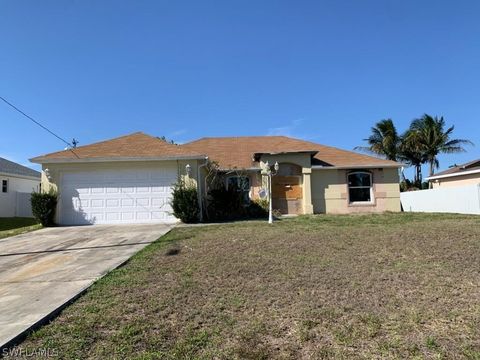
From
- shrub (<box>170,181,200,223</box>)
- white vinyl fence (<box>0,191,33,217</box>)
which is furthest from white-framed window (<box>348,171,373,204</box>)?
white vinyl fence (<box>0,191,33,217</box>)

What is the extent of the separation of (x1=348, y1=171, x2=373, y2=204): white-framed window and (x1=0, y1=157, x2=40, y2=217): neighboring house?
768 inches

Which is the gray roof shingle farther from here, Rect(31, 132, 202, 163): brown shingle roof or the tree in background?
the tree in background

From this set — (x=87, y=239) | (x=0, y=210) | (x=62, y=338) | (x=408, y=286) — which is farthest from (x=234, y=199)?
(x=0, y=210)

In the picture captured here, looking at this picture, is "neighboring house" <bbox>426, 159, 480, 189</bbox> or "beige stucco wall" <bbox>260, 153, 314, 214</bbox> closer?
Result: "beige stucco wall" <bbox>260, 153, 314, 214</bbox>

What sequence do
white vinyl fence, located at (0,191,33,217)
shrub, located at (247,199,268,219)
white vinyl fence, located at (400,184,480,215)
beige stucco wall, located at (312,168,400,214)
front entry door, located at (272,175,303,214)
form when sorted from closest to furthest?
white vinyl fence, located at (400,184,480,215), shrub, located at (247,199,268,219), front entry door, located at (272,175,303,214), beige stucco wall, located at (312,168,400,214), white vinyl fence, located at (0,191,33,217)

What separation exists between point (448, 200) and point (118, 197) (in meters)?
15.8

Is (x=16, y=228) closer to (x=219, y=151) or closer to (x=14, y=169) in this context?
(x=219, y=151)

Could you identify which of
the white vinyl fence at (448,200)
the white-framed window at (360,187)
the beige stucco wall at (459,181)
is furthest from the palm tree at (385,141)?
the white-framed window at (360,187)

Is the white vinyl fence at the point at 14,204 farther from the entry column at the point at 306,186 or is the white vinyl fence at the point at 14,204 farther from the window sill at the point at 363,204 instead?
the window sill at the point at 363,204

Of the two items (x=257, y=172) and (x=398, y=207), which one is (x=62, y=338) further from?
(x=398, y=207)

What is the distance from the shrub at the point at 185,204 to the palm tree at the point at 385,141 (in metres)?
28.1

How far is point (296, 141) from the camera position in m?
21.2

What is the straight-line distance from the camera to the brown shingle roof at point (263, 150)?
1913 cm

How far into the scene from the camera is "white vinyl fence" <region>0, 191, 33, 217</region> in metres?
22.6
